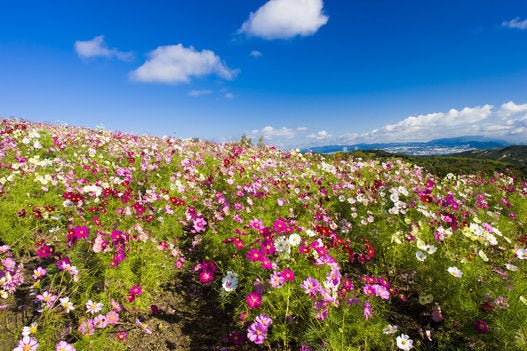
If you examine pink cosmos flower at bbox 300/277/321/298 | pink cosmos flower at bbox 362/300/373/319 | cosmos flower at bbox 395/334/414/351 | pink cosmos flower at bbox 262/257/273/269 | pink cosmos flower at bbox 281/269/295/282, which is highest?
pink cosmos flower at bbox 262/257/273/269

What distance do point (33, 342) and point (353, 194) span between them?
4.88 m

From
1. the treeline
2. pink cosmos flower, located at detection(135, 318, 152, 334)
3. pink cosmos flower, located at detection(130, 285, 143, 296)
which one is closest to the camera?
pink cosmos flower, located at detection(135, 318, 152, 334)

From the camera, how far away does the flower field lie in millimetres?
2672

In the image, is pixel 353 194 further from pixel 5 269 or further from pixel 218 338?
pixel 5 269

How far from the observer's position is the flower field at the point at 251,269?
8.77 ft

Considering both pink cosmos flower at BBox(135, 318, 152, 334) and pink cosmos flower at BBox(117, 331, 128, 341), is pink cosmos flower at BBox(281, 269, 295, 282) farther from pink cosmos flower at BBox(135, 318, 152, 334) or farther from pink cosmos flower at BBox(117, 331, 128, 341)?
pink cosmos flower at BBox(117, 331, 128, 341)

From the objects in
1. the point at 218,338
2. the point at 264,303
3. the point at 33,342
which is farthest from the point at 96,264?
the point at 264,303

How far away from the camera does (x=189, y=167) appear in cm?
663

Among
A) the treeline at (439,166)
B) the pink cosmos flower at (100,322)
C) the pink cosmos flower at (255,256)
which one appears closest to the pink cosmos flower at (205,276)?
the pink cosmos flower at (255,256)

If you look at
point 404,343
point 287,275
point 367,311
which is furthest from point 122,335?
point 404,343

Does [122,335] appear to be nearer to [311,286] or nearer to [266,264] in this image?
[266,264]

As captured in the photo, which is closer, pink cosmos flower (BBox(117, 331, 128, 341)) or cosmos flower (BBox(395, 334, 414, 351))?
cosmos flower (BBox(395, 334, 414, 351))

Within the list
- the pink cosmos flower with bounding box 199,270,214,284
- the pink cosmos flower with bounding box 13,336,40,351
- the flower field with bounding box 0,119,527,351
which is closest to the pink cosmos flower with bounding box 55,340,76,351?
the flower field with bounding box 0,119,527,351

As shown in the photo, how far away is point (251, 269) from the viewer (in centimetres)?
318
